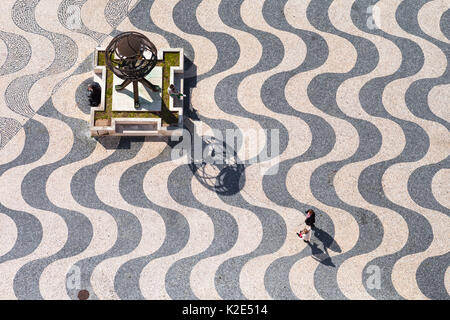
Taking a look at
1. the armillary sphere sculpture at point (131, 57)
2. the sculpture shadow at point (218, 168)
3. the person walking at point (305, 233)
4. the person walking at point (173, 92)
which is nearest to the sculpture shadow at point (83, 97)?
the armillary sphere sculpture at point (131, 57)

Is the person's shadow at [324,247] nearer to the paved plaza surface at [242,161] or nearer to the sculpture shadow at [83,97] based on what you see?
the paved plaza surface at [242,161]

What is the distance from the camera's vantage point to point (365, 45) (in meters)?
19.0

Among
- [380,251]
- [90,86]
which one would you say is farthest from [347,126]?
[90,86]

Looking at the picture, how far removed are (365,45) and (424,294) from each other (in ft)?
33.0

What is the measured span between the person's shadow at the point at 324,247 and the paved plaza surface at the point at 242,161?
5 cm

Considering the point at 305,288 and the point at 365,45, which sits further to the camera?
the point at 365,45

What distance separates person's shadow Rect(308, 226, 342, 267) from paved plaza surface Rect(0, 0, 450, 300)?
5 cm

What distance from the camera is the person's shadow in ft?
55.1

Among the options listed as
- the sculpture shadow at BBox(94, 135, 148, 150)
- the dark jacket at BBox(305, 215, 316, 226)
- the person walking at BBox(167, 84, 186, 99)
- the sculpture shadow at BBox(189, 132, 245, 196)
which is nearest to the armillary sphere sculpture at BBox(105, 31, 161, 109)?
the person walking at BBox(167, 84, 186, 99)

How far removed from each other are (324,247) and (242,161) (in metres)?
4.46

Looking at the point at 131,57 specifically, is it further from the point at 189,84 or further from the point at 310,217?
the point at 310,217

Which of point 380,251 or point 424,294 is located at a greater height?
point 380,251

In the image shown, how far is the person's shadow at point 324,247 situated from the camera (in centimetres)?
1678
